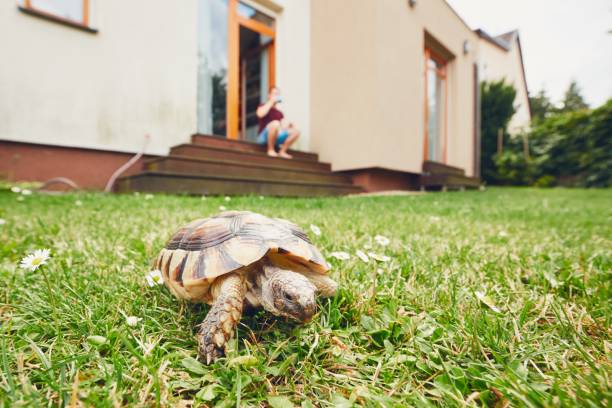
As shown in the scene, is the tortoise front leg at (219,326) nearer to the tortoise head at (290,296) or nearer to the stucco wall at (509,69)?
the tortoise head at (290,296)

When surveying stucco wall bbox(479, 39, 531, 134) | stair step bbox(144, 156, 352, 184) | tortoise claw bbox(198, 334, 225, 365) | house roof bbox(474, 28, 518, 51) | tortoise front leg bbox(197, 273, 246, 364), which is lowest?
tortoise claw bbox(198, 334, 225, 365)

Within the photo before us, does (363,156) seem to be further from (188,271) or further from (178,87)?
(188,271)

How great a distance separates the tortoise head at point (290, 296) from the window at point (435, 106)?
998 cm

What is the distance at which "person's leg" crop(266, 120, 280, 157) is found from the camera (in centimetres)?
721

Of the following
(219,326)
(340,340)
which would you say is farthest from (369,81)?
(219,326)

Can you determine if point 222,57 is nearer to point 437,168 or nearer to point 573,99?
point 437,168

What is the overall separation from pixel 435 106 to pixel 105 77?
31.1ft

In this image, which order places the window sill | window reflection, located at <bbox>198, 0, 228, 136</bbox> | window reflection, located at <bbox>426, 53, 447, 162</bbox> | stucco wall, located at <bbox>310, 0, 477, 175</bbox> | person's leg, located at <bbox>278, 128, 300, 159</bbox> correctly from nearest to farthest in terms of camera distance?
the window sill, window reflection, located at <bbox>198, 0, 228, 136</bbox>, person's leg, located at <bbox>278, 128, 300, 159</bbox>, stucco wall, located at <bbox>310, 0, 477, 175</bbox>, window reflection, located at <bbox>426, 53, 447, 162</bbox>

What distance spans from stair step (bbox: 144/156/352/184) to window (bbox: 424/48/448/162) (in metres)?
4.68

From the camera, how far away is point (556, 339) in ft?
3.20

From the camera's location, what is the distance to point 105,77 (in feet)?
18.9

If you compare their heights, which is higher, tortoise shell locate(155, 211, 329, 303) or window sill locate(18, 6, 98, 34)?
window sill locate(18, 6, 98, 34)

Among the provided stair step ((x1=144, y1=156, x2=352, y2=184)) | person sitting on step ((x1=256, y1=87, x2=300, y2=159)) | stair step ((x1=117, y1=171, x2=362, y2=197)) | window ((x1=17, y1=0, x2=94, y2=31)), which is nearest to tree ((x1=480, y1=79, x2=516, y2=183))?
stair step ((x1=144, y1=156, x2=352, y2=184))

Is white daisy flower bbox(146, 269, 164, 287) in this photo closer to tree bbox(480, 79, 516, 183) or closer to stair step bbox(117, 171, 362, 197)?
stair step bbox(117, 171, 362, 197)
